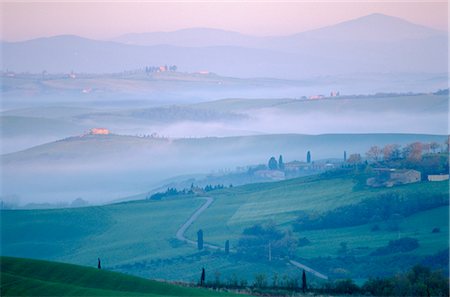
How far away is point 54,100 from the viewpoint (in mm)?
182625

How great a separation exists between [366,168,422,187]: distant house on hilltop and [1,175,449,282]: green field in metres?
Answer: 1.23

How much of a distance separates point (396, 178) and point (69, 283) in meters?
45.0

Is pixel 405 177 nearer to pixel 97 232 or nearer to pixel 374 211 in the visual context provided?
pixel 374 211

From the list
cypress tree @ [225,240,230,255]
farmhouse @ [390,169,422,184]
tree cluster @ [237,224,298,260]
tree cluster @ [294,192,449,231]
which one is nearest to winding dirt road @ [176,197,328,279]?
cypress tree @ [225,240,230,255]

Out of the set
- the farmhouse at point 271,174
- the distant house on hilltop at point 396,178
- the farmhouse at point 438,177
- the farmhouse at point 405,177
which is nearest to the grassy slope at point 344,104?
the farmhouse at point 271,174

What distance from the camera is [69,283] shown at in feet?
85.2

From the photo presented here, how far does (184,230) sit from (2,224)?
45.0ft

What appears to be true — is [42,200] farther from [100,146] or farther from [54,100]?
[54,100]

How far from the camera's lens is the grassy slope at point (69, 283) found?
2388cm

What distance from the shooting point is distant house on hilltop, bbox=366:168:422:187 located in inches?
2640

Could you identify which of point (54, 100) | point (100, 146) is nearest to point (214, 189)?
point (100, 146)

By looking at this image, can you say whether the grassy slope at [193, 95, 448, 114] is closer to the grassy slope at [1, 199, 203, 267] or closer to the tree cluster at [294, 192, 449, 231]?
the tree cluster at [294, 192, 449, 231]

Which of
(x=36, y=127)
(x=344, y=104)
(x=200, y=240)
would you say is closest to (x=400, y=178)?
(x=200, y=240)

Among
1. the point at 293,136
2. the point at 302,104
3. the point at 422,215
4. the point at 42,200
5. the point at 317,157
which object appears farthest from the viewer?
the point at 302,104
